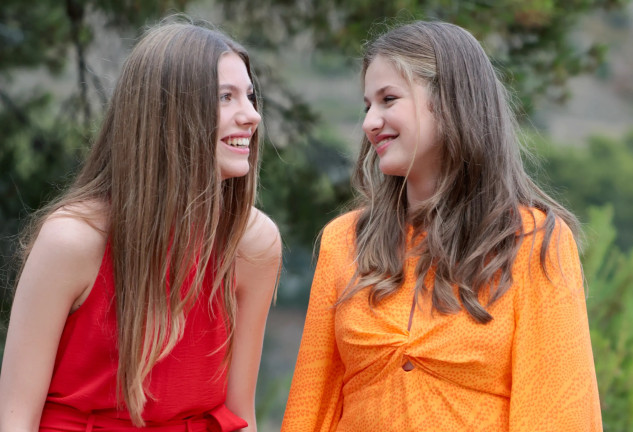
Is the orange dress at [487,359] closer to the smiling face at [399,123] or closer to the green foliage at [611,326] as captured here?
the smiling face at [399,123]

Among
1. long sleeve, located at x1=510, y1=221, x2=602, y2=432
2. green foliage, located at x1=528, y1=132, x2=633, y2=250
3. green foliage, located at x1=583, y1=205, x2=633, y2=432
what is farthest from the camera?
green foliage, located at x1=528, y1=132, x2=633, y2=250

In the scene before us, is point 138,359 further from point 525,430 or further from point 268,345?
point 268,345

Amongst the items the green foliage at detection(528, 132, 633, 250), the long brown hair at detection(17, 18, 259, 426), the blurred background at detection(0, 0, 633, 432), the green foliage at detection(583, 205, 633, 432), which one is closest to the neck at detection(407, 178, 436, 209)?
the long brown hair at detection(17, 18, 259, 426)

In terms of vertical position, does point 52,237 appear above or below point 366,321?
above

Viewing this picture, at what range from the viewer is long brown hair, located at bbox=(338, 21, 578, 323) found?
84.5 inches

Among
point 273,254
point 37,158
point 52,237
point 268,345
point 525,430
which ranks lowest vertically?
point 268,345

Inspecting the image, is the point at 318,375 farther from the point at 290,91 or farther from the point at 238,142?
the point at 290,91

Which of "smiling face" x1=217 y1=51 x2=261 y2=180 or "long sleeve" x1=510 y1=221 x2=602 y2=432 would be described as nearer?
"long sleeve" x1=510 y1=221 x2=602 y2=432

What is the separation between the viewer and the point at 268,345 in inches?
219

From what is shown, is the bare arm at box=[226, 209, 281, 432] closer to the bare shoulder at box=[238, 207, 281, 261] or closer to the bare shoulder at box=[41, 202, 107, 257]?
the bare shoulder at box=[238, 207, 281, 261]

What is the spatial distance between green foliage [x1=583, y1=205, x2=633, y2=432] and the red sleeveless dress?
2078 mm

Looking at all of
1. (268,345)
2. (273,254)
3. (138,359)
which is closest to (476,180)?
(273,254)

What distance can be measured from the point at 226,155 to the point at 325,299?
47cm

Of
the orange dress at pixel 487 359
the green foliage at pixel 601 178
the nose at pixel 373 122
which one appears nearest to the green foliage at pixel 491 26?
the nose at pixel 373 122
